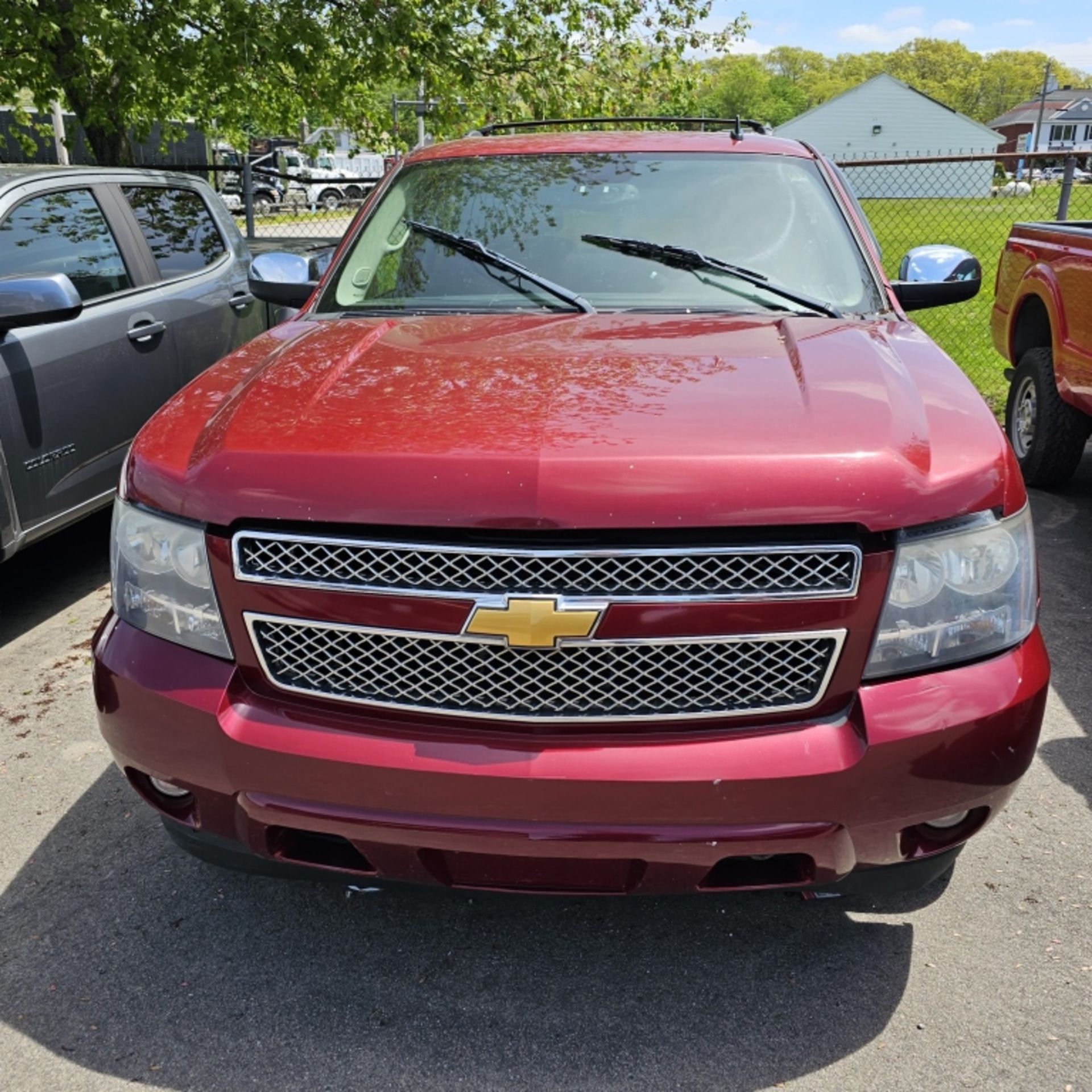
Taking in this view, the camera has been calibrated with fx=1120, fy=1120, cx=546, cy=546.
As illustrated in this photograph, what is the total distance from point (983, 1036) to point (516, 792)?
3.90 ft

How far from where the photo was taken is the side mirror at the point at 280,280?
3.85 meters

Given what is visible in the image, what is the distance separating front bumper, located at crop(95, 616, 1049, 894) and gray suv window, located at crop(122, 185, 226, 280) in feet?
12.8

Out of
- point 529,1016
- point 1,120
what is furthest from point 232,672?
point 1,120

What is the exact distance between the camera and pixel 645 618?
203 cm

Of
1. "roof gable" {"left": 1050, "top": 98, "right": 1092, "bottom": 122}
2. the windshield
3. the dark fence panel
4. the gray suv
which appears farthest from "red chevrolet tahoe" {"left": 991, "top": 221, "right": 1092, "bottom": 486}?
"roof gable" {"left": 1050, "top": 98, "right": 1092, "bottom": 122}

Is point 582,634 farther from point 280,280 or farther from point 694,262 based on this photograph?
point 280,280

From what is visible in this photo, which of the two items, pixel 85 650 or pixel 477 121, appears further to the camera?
pixel 477 121

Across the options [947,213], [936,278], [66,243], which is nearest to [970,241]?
[947,213]

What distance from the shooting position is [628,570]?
6.63ft

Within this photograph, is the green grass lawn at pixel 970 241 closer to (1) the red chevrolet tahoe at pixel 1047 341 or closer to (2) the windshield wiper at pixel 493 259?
(1) the red chevrolet tahoe at pixel 1047 341

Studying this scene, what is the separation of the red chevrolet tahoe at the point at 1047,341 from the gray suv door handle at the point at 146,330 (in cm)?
432

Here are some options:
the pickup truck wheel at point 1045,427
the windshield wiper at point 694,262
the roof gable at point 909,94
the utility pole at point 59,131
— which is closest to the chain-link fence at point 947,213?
the utility pole at point 59,131

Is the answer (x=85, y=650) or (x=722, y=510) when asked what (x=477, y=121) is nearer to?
(x=85, y=650)

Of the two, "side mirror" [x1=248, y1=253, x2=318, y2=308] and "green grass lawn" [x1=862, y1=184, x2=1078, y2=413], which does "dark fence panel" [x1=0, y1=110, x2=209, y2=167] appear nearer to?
"side mirror" [x1=248, y1=253, x2=318, y2=308]
